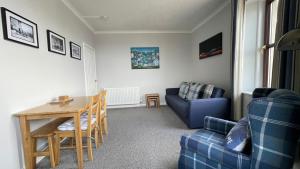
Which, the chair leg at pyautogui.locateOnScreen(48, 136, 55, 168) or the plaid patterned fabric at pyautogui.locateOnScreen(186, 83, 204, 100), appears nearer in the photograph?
the chair leg at pyautogui.locateOnScreen(48, 136, 55, 168)

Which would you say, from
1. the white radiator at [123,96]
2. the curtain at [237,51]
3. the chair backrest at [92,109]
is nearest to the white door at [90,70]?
the white radiator at [123,96]

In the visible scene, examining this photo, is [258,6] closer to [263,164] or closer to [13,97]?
[263,164]

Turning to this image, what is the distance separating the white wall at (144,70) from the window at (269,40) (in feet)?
9.23

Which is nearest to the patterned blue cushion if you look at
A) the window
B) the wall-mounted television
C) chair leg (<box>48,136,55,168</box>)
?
the window

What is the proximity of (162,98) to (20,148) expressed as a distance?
408 centimetres

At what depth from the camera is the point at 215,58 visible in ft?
12.6

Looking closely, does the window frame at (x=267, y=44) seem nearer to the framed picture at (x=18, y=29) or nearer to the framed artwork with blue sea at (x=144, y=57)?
the framed artwork with blue sea at (x=144, y=57)

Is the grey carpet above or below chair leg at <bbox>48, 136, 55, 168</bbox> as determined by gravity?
below

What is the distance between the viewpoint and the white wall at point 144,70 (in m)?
5.05

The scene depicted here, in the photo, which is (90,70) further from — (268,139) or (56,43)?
(268,139)

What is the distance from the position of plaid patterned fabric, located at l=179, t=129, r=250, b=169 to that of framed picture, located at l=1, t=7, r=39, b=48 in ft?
7.16

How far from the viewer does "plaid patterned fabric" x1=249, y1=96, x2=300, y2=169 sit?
99 centimetres

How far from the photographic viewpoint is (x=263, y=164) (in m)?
1.08

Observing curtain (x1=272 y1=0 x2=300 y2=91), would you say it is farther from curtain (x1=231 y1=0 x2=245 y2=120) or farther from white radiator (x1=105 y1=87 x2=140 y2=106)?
white radiator (x1=105 y1=87 x2=140 y2=106)
